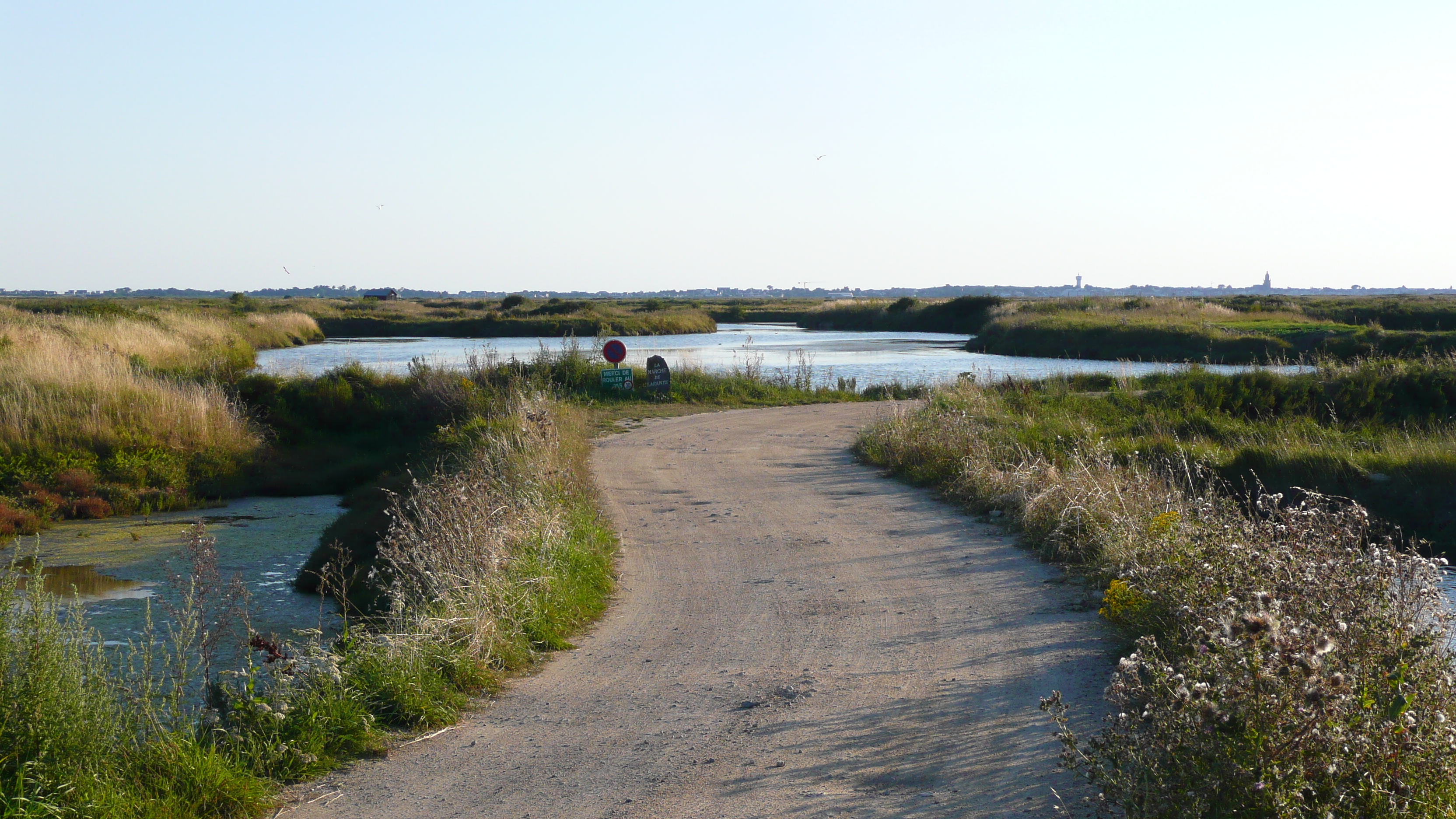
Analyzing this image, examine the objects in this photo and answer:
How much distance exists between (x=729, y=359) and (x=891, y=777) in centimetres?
4058

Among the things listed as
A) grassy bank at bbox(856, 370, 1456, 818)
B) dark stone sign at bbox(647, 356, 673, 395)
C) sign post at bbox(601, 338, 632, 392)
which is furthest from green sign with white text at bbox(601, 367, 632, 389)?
grassy bank at bbox(856, 370, 1456, 818)

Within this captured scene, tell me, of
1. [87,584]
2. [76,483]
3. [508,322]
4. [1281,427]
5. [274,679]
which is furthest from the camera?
[508,322]

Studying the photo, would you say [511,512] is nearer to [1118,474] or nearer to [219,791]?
[219,791]

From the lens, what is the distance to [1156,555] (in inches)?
304

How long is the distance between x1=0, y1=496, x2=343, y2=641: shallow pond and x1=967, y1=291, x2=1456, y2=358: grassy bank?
30875mm

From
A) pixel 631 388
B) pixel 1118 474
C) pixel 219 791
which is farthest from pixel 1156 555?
pixel 631 388

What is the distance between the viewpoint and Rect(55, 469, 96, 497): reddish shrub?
56.7ft

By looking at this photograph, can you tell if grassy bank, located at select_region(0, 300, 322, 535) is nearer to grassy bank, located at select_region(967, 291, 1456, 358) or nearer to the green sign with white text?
the green sign with white text

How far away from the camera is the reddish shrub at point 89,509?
1673 cm

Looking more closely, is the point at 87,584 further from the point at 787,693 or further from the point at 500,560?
the point at 787,693

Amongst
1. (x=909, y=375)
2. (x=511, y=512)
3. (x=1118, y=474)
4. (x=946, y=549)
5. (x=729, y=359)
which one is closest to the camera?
(x=511, y=512)

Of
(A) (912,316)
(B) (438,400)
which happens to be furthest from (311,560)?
(A) (912,316)

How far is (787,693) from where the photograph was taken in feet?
20.7

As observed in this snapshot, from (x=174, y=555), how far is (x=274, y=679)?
30.4 ft
